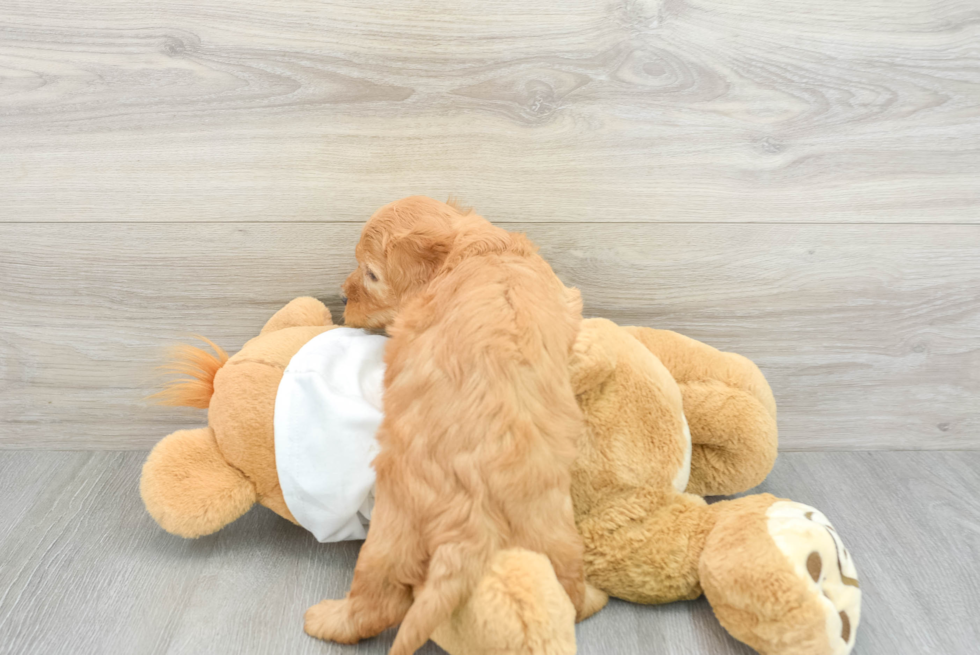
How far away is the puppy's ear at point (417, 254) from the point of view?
735 mm

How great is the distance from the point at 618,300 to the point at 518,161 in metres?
0.25

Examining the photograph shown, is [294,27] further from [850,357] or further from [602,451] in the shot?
[850,357]

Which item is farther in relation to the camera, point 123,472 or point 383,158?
point 123,472

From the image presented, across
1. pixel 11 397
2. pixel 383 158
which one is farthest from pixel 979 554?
pixel 11 397

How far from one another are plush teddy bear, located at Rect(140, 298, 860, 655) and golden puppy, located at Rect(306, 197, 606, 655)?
39 millimetres

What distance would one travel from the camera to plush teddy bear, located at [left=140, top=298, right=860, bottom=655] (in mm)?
656

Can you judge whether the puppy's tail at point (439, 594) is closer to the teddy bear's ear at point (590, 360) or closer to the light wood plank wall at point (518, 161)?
the teddy bear's ear at point (590, 360)

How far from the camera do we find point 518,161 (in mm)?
925

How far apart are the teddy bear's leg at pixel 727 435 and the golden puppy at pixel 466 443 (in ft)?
0.80

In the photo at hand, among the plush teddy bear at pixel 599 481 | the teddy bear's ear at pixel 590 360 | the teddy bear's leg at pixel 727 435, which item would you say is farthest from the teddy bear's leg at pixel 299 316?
the teddy bear's leg at pixel 727 435

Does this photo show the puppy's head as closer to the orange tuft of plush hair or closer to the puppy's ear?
the puppy's ear

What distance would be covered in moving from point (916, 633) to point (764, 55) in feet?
2.38

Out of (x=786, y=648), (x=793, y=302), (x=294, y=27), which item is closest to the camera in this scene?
(x=786, y=648)

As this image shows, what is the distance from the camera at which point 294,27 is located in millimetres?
875
